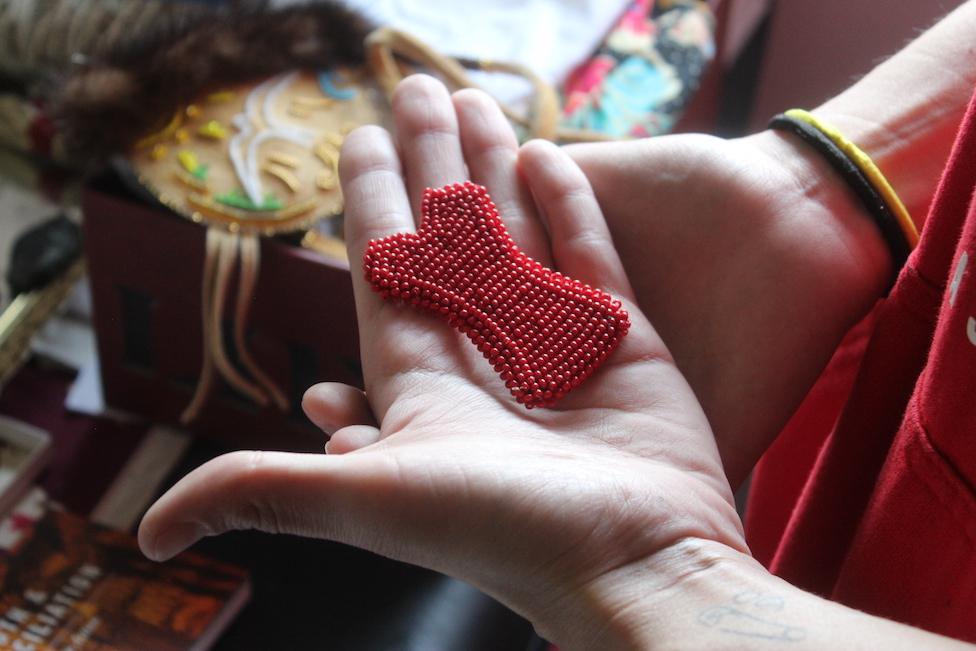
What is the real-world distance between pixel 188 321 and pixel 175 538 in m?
0.35

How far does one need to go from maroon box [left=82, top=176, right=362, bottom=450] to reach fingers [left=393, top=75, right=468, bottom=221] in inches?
4.3

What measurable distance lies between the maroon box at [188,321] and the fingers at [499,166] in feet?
0.43

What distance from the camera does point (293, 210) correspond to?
0.69 metres

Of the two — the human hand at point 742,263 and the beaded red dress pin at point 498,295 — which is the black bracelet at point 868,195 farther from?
the beaded red dress pin at point 498,295

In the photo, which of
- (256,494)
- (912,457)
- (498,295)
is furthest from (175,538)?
(912,457)

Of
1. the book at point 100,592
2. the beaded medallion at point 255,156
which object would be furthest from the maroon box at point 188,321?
the book at point 100,592

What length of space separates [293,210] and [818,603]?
0.45 metres

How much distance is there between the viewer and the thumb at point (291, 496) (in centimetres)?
41

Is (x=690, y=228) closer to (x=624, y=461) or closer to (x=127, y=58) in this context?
(x=624, y=461)

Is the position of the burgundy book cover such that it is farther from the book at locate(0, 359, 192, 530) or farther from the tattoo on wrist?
the tattoo on wrist

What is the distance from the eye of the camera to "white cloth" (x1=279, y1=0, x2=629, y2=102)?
2.76 ft

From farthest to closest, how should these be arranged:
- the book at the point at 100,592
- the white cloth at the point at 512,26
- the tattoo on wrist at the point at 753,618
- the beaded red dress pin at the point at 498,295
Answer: the white cloth at the point at 512,26 → the book at the point at 100,592 → the beaded red dress pin at the point at 498,295 → the tattoo on wrist at the point at 753,618

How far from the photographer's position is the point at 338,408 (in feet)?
1.67

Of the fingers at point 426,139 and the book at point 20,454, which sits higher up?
the fingers at point 426,139
